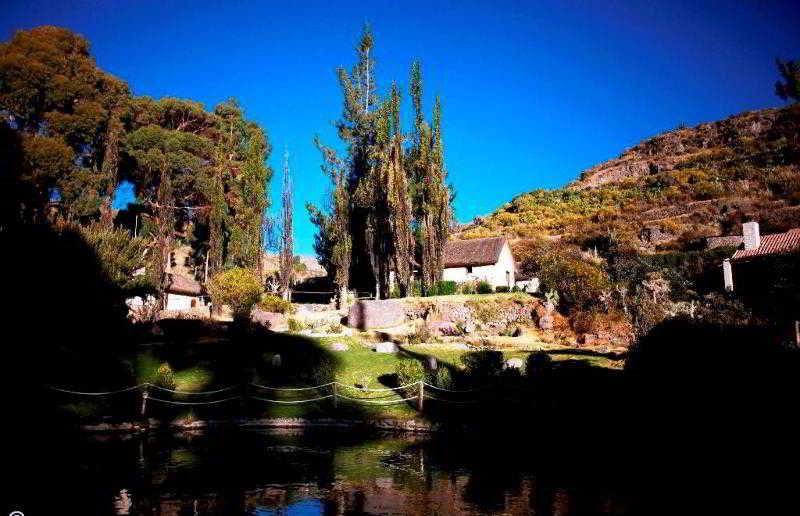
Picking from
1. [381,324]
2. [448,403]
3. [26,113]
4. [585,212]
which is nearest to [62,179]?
[26,113]

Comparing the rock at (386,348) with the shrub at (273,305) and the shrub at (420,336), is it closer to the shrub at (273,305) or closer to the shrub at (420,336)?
the shrub at (420,336)

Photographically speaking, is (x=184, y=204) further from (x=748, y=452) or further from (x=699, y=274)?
(x=748, y=452)

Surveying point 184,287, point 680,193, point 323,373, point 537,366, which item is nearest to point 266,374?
point 323,373

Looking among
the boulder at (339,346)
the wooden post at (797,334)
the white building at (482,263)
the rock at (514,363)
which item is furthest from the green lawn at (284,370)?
the white building at (482,263)

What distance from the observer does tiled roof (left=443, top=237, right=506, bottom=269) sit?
140 ft

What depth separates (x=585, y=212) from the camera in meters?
68.9

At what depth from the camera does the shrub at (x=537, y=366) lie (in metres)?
15.5

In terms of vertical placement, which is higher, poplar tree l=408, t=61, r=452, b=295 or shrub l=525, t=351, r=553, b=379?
poplar tree l=408, t=61, r=452, b=295

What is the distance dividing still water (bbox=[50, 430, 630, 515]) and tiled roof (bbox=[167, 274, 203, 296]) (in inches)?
1283

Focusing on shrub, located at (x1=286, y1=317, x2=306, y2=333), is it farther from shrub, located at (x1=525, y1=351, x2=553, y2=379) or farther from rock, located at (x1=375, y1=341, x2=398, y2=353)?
shrub, located at (x1=525, y1=351, x2=553, y2=379)

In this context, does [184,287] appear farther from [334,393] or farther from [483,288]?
[334,393]

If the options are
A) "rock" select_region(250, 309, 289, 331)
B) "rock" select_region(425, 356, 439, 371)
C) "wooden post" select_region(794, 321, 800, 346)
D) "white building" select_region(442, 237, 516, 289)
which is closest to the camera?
"wooden post" select_region(794, 321, 800, 346)

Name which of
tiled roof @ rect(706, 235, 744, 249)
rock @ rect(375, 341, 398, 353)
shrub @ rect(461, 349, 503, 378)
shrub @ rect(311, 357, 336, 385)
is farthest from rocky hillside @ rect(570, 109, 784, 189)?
shrub @ rect(311, 357, 336, 385)

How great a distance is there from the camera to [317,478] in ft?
32.2
